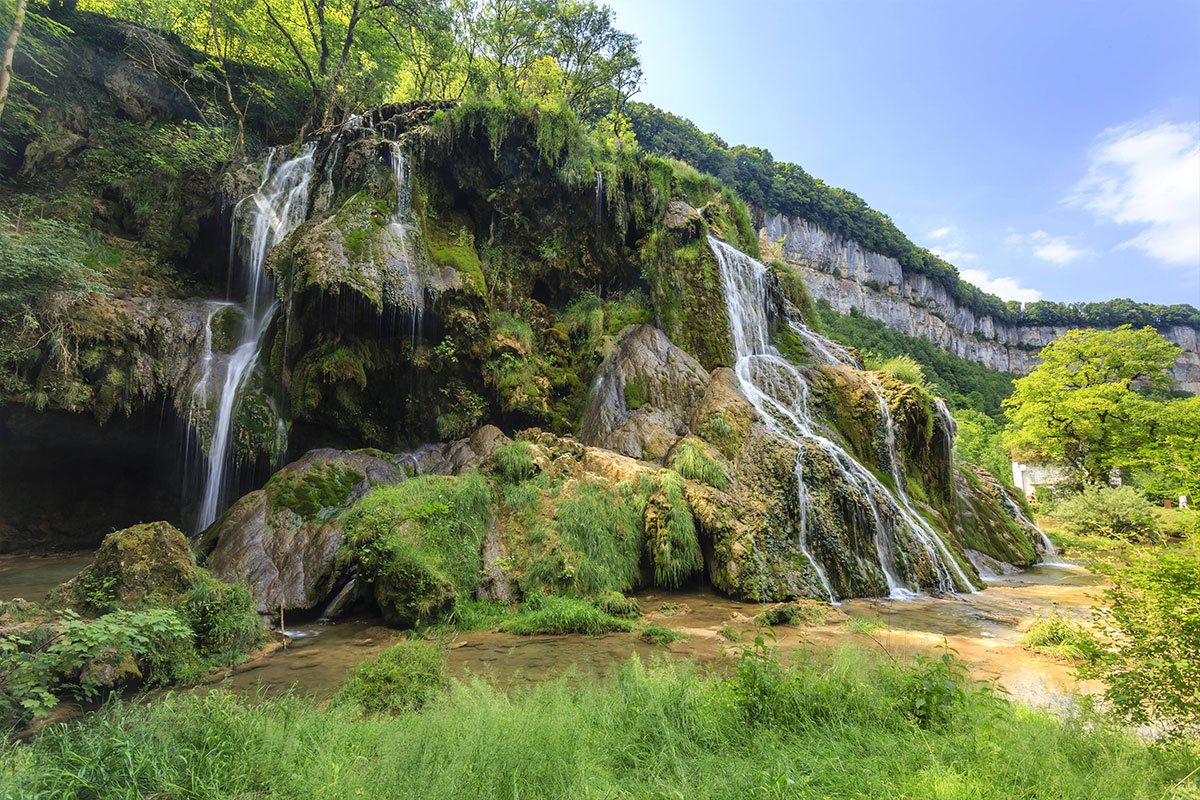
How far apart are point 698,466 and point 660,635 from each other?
13.4 feet

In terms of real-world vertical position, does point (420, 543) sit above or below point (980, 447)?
below

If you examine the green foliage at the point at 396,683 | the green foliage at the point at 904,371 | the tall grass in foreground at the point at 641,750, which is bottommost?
the green foliage at the point at 396,683

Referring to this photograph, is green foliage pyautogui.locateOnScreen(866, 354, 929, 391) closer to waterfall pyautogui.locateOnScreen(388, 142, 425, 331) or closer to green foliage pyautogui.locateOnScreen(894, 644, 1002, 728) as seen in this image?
waterfall pyautogui.locateOnScreen(388, 142, 425, 331)

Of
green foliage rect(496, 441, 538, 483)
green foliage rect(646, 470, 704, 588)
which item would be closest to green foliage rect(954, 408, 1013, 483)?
green foliage rect(646, 470, 704, 588)

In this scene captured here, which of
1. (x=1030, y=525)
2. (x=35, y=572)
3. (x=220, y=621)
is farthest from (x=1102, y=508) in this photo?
(x=35, y=572)

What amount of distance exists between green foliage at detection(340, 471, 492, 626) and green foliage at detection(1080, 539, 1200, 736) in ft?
21.5

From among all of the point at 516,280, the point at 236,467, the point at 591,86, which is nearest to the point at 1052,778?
the point at 236,467

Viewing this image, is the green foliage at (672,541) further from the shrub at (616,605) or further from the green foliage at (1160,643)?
the green foliage at (1160,643)

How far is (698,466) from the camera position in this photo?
9867 millimetres

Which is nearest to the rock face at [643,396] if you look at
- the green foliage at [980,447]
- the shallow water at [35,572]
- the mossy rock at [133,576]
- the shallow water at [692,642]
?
the shallow water at [692,642]

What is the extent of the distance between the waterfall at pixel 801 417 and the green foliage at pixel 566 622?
13.5 feet

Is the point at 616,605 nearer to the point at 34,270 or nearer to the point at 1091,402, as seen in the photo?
the point at 34,270

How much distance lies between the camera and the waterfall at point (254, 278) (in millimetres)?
10445

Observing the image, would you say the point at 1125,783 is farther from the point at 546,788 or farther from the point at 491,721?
the point at 491,721
